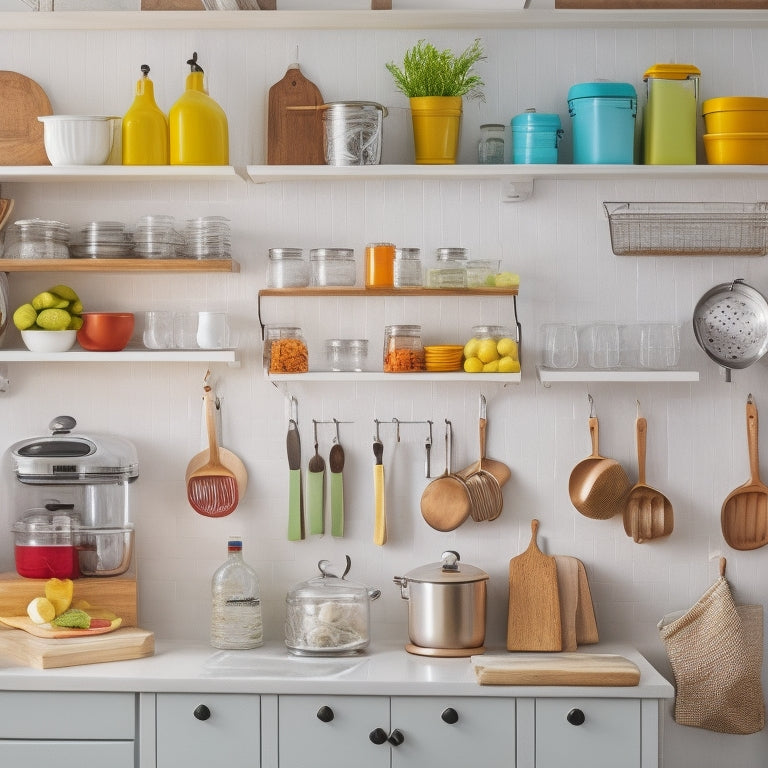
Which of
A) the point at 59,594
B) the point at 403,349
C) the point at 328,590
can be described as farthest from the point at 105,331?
the point at 328,590

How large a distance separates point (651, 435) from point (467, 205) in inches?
36.5

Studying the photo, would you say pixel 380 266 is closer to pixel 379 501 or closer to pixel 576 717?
pixel 379 501

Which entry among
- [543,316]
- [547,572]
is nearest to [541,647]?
[547,572]

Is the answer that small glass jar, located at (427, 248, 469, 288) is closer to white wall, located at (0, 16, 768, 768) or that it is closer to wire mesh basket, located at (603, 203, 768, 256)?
white wall, located at (0, 16, 768, 768)

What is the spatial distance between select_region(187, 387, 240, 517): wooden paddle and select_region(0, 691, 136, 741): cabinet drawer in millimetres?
674

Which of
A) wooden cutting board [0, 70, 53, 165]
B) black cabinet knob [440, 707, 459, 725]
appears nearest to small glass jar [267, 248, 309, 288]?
wooden cutting board [0, 70, 53, 165]

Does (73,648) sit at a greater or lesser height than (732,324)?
lesser

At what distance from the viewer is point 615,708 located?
2.81m

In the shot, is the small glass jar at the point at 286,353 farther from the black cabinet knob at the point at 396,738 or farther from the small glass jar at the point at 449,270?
the black cabinet knob at the point at 396,738

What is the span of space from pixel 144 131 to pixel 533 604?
1852mm

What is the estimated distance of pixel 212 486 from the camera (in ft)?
11.0

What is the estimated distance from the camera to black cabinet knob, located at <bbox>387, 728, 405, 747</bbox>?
2801 mm

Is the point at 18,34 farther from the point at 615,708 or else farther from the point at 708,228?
the point at 615,708

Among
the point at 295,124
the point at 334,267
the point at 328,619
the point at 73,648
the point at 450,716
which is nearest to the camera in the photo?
the point at 450,716
